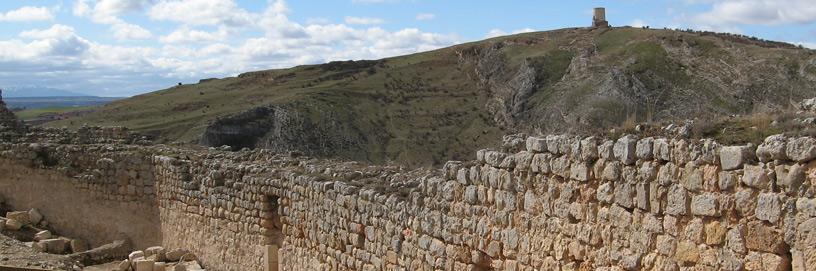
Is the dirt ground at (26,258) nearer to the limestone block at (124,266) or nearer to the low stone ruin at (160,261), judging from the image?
the limestone block at (124,266)

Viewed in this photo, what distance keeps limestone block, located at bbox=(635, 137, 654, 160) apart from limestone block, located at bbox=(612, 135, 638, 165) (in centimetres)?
5

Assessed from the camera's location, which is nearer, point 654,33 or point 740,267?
point 740,267

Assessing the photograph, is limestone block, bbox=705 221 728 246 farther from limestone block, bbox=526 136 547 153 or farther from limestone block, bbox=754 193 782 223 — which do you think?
limestone block, bbox=526 136 547 153

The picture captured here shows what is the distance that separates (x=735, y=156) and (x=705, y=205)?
0.38m

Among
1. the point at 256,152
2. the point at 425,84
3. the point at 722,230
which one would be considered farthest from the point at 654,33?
the point at 722,230

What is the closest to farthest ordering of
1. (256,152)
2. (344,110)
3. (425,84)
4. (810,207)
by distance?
(810,207), (256,152), (344,110), (425,84)

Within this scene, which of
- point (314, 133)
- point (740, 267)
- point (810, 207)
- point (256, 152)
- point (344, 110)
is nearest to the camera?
point (810, 207)

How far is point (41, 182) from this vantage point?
1686 cm

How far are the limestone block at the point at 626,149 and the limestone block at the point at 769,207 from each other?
1050 mm

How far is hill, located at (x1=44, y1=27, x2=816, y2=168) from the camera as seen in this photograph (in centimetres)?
4572

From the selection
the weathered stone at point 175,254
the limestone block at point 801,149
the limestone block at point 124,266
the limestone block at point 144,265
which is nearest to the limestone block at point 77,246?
the limestone block at point 124,266

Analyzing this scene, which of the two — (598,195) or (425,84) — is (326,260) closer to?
(598,195)

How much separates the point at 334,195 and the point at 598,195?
4.78 m

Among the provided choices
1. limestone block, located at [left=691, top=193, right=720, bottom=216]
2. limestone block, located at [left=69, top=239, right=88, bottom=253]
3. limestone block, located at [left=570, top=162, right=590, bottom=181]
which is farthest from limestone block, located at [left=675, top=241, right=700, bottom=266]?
limestone block, located at [left=69, top=239, right=88, bottom=253]
